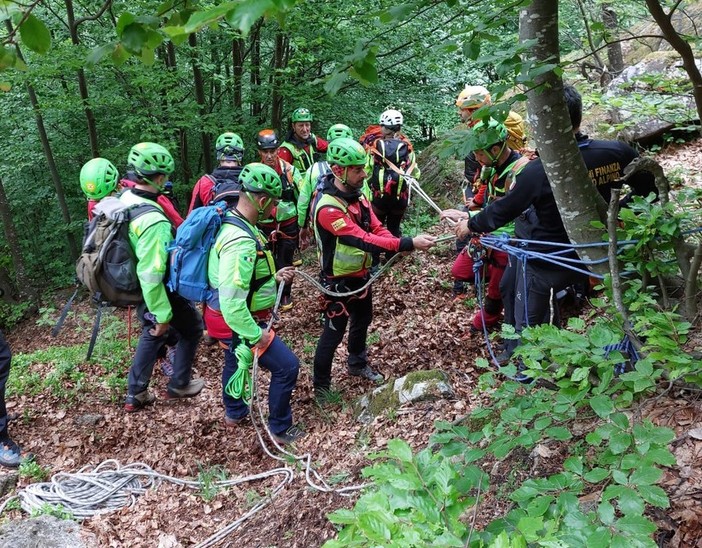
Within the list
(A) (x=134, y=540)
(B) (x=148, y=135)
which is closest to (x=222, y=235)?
(A) (x=134, y=540)

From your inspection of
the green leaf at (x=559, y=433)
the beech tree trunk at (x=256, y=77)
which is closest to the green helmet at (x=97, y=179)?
the green leaf at (x=559, y=433)

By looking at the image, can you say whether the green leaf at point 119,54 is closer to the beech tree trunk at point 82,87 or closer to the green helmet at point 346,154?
the green helmet at point 346,154

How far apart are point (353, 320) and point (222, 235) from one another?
194 centimetres

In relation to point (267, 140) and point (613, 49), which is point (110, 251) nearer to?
point (267, 140)

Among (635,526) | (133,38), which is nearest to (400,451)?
(635,526)

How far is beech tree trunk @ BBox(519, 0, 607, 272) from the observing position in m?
2.74

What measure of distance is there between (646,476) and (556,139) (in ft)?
6.00

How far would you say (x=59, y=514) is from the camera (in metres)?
4.18

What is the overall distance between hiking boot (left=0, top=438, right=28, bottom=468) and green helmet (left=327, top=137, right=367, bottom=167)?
3.96 meters

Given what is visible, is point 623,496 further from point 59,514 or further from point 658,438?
point 59,514

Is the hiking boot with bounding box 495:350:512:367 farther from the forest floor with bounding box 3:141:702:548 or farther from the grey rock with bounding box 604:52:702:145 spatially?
the grey rock with bounding box 604:52:702:145

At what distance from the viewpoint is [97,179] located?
5.28m

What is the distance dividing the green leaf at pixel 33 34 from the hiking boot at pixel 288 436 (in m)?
3.96

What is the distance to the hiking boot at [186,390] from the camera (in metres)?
5.99
